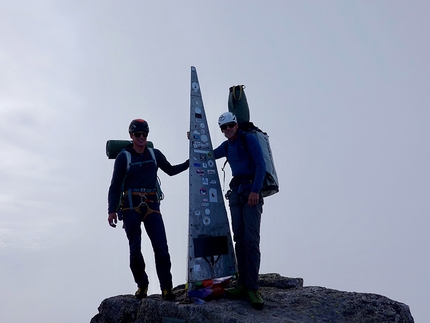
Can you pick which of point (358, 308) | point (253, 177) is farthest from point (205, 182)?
point (358, 308)

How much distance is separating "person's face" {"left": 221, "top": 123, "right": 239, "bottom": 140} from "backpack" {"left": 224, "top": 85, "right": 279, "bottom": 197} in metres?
0.22

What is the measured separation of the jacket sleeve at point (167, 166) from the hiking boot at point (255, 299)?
3.31 metres

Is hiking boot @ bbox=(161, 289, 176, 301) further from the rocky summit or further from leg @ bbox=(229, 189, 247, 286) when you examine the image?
leg @ bbox=(229, 189, 247, 286)

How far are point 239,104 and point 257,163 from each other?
2.05 m

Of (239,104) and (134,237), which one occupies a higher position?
(239,104)

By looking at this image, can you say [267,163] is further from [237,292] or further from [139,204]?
[139,204]

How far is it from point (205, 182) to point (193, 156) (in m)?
0.69

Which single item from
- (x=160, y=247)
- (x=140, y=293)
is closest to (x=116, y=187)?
(x=160, y=247)

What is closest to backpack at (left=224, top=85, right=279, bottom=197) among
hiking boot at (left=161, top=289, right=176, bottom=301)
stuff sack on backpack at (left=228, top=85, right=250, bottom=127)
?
stuff sack on backpack at (left=228, top=85, right=250, bottom=127)

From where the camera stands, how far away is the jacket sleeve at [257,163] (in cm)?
830

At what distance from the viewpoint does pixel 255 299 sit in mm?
8234

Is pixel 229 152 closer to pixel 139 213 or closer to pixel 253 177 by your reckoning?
pixel 253 177

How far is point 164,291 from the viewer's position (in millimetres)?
8836

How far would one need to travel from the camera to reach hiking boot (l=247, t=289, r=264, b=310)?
26.8 ft
